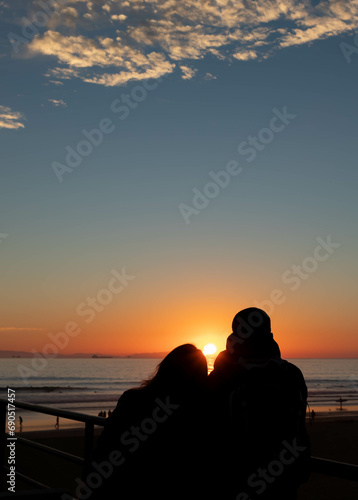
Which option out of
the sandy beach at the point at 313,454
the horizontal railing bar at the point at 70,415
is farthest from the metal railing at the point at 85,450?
the sandy beach at the point at 313,454

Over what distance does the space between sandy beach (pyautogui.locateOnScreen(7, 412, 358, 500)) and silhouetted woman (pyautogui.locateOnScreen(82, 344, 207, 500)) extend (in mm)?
9389

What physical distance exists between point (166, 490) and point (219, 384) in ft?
1.59

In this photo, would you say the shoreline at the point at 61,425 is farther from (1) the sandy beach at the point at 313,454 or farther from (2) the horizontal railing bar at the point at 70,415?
(2) the horizontal railing bar at the point at 70,415

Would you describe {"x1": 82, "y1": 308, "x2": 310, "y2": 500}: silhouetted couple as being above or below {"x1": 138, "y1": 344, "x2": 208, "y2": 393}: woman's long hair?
below

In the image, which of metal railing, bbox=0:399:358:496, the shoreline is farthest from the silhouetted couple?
the shoreline

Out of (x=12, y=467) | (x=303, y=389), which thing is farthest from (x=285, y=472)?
(x=12, y=467)

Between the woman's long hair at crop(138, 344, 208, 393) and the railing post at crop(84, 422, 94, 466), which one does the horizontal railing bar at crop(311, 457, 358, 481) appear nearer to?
the woman's long hair at crop(138, 344, 208, 393)

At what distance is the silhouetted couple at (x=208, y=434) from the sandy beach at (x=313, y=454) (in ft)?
30.8

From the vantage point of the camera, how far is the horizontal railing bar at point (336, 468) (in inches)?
78.6

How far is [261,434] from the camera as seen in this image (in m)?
2.20

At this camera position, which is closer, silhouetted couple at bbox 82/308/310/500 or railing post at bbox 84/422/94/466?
silhouetted couple at bbox 82/308/310/500

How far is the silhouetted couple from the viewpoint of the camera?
212 centimetres

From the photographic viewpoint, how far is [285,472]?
7.32 feet

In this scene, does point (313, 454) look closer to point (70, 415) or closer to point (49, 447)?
point (49, 447)
